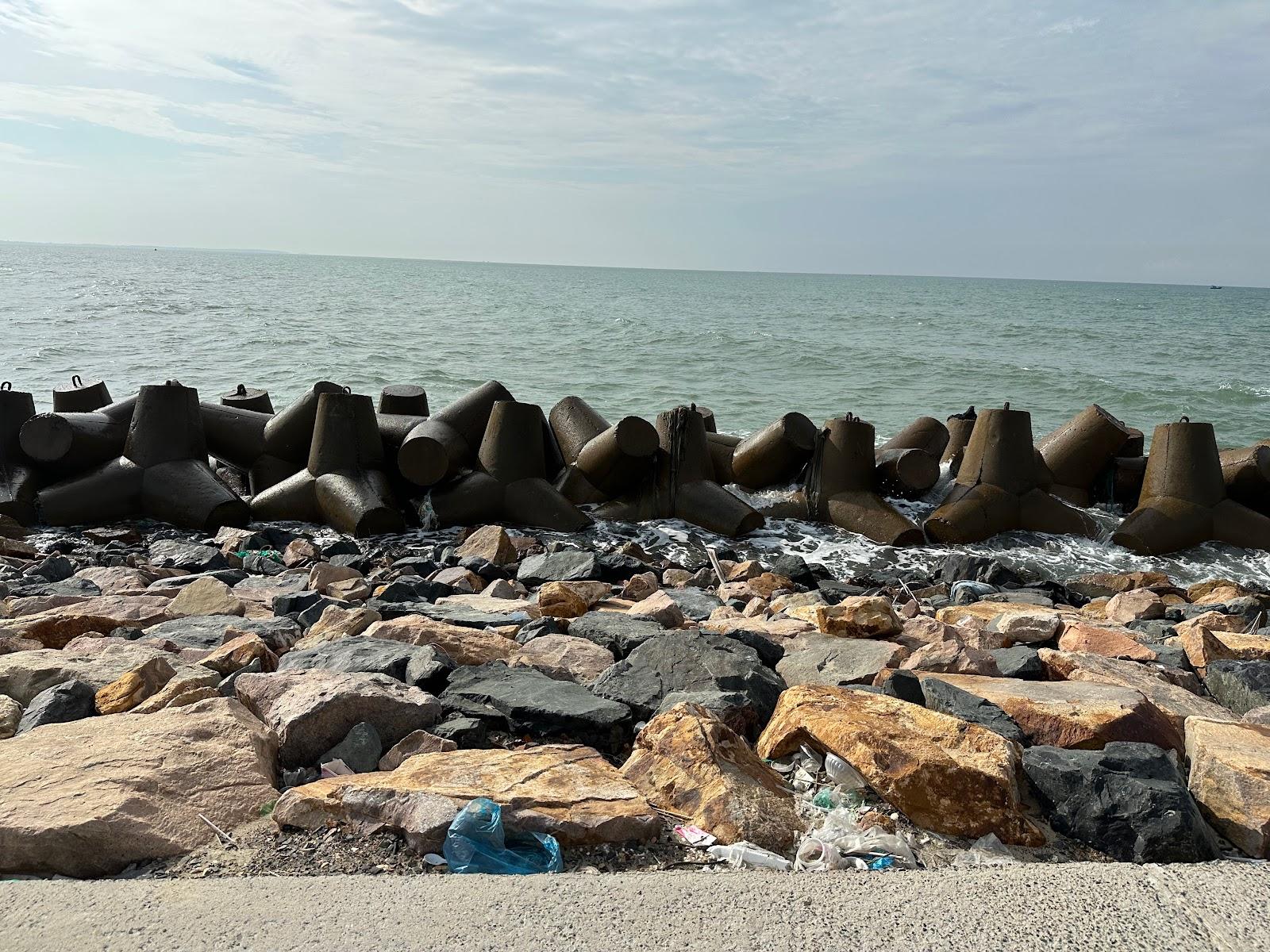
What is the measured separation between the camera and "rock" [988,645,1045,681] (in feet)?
11.5

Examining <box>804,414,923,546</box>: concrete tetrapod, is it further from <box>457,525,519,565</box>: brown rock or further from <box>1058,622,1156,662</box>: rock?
<box>1058,622,1156,662</box>: rock

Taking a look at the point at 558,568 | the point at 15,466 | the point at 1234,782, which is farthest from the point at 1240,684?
the point at 15,466

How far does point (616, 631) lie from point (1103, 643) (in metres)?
2.01

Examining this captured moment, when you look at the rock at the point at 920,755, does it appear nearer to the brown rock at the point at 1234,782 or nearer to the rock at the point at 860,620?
the brown rock at the point at 1234,782

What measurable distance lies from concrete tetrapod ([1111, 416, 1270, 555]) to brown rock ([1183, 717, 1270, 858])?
5.65 metres

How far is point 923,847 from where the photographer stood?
2.30 meters

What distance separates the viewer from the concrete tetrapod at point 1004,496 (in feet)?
26.3

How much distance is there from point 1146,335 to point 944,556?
118 ft

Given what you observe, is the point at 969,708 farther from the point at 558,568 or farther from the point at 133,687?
the point at 558,568

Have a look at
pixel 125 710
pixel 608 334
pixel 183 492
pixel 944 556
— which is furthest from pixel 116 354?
pixel 125 710

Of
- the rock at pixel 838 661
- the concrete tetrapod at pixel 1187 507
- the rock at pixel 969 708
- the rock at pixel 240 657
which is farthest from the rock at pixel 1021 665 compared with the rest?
the concrete tetrapod at pixel 1187 507

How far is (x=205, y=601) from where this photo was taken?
498cm

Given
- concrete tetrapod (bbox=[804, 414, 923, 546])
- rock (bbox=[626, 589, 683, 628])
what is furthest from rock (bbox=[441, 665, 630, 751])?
concrete tetrapod (bbox=[804, 414, 923, 546])

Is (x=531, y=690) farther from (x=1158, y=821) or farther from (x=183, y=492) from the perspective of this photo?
(x=183, y=492)
